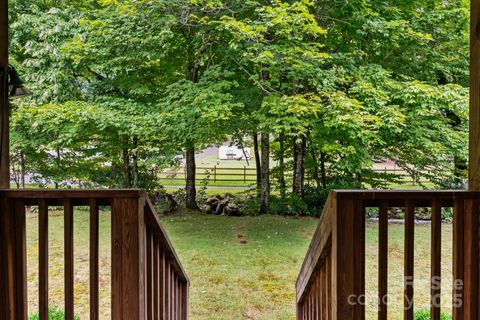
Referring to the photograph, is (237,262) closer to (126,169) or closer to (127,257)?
(126,169)

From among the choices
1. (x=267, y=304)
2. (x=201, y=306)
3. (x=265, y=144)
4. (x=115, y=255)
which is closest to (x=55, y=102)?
(x=265, y=144)

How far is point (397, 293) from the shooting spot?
12.2ft

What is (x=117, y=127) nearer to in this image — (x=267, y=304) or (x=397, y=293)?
(x=267, y=304)

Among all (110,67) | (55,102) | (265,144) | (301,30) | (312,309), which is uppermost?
(301,30)

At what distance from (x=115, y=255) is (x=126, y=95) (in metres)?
5.99

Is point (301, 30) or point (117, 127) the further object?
point (117, 127)

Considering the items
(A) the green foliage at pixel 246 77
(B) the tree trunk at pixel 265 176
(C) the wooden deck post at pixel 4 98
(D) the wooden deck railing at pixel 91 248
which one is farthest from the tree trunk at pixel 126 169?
(D) the wooden deck railing at pixel 91 248

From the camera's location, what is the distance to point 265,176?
7.05 meters

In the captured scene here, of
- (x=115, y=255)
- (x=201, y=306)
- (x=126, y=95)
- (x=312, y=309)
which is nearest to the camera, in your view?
(x=115, y=255)

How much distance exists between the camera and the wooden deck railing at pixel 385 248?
113 cm

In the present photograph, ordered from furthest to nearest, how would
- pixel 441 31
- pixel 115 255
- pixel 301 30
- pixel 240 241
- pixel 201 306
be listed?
pixel 441 31 → pixel 240 241 → pixel 301 30 → pixel 201 306 → pixel 115 255

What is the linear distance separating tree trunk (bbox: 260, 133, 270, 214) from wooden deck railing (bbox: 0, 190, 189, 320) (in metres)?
5.61

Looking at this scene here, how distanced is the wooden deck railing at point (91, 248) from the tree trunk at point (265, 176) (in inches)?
221

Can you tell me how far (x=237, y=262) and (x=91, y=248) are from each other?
387 centimetres
